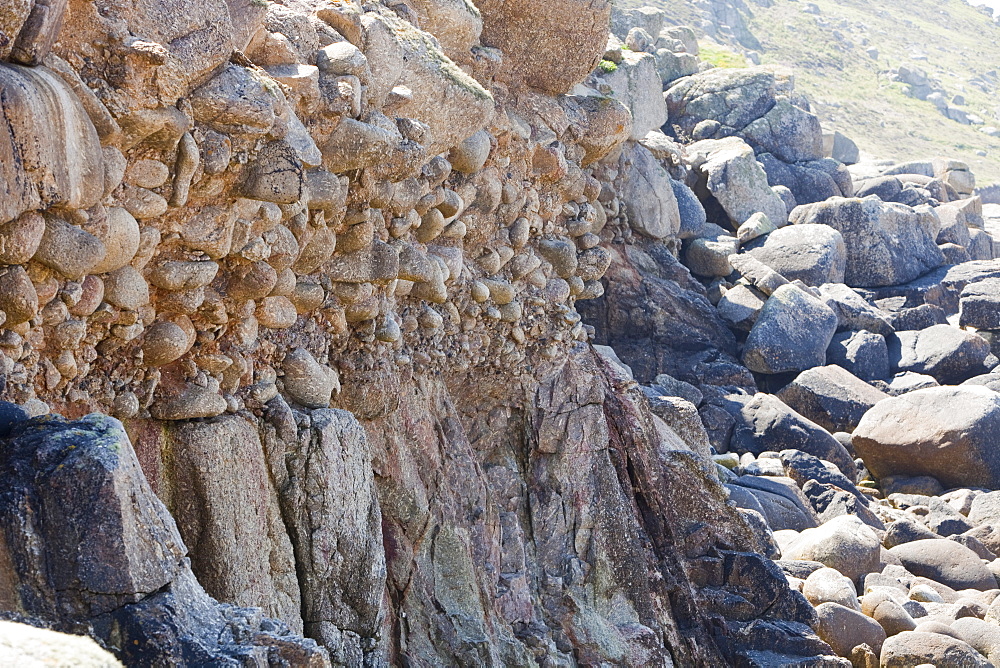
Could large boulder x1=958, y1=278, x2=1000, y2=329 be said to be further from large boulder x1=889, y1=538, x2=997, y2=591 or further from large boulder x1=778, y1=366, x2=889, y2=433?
large boulder x1=889, y1=538, x2=997, y2=591

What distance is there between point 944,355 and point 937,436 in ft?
13.8

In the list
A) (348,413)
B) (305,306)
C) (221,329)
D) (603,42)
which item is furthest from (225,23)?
(603,42)

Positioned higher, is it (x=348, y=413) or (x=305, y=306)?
(x=305, y=306)

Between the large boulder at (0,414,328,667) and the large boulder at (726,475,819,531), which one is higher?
the large boulder at (0,414,328,667)

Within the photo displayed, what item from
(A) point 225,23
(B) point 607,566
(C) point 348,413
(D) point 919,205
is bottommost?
(D) point 919,205

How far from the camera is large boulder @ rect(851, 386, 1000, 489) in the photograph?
703 inches

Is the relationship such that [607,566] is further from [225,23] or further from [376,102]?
[225,23]

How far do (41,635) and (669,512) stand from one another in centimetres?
681

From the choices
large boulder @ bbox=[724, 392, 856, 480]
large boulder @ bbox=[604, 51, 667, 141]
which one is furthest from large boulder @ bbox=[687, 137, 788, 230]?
large boulder @ bbox=[724, 392, 856, 480]

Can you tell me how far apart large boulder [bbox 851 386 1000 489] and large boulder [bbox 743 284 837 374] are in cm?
195

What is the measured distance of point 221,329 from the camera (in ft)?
16.8

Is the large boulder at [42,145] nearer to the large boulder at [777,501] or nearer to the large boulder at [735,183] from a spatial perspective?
the large boulder at [777,501]

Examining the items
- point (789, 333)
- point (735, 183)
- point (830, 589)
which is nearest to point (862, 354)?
point (789, 333)

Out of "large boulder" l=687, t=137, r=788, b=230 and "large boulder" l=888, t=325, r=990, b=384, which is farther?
"large boulder" l=687, t=137, r=788, b=230
